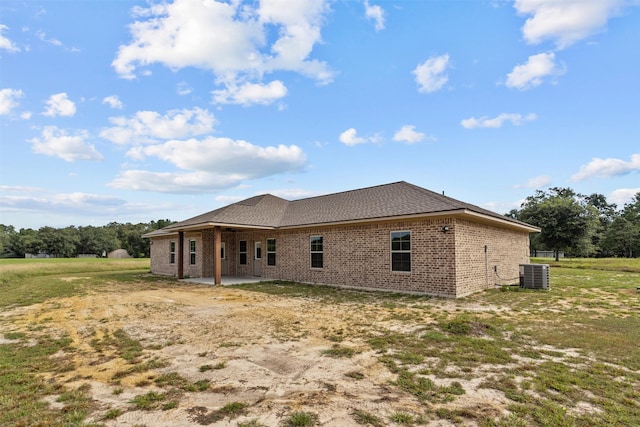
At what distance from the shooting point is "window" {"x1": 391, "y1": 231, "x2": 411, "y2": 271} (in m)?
11.6

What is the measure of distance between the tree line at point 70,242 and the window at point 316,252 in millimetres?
56343

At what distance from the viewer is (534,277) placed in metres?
12.4

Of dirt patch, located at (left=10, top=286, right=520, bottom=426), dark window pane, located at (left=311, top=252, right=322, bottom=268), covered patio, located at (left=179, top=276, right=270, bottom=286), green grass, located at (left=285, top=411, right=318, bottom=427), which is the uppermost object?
dark window pane, located at (left=311, top=252, right=322, bottom=268)

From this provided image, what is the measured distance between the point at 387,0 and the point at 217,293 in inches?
463

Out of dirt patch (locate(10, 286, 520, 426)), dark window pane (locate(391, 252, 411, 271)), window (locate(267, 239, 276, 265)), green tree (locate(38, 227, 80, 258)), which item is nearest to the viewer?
dirt patch (locate(10, 286, 520, 426))

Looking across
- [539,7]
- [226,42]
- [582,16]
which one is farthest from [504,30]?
[226,42]

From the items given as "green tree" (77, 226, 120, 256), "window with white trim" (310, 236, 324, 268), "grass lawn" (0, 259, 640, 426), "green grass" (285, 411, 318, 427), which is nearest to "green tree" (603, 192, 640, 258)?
"grass lawn" (0, 259, 640, 426)

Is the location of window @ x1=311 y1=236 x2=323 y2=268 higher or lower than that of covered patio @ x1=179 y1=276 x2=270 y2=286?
higher

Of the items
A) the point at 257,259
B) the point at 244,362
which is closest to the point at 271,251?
the point at 257,259

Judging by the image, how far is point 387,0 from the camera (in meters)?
10.7

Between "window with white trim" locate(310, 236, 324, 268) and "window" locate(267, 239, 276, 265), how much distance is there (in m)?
2.81

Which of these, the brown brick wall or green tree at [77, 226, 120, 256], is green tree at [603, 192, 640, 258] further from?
green tree at [77, 226, 120, 256]

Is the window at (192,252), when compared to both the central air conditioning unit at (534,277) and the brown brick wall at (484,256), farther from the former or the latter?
the central air conditioning unit at (534,277)

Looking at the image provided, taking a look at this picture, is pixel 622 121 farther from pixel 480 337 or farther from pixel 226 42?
pixel 226 42
